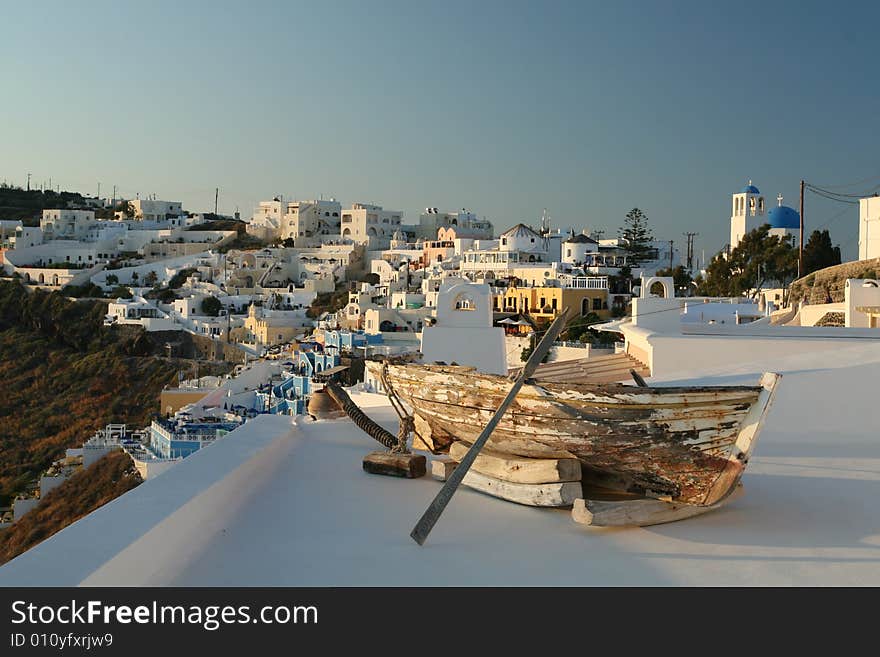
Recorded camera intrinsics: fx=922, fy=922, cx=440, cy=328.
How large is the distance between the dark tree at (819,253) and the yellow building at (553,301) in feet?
35.2

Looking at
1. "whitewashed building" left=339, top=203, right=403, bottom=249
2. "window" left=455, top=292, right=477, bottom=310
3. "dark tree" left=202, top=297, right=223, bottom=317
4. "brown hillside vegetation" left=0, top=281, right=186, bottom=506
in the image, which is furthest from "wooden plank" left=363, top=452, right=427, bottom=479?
"whitewashed building" left=339, top=203, right=403, bottom=249

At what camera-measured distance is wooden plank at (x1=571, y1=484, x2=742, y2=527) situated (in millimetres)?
3740

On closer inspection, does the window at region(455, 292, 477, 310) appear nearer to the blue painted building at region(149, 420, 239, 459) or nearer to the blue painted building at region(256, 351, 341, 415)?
the blue painted building at region(149, 420, 239, 459)

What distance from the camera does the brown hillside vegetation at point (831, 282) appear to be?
65.4 ft

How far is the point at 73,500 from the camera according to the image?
68.9ft

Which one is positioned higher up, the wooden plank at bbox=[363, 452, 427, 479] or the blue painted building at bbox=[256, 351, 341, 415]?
the wooden plank at bbox=[363, 452, 427, 479]

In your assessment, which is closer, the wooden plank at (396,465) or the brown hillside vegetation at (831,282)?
the wooden plank at (396,465)

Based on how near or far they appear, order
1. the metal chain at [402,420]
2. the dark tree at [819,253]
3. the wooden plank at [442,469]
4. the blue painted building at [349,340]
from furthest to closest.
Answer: the blue painted building at [349,340] → the dark tree at [819,253] → the metal chain at [402,420] → the wooden plank at [442,469]

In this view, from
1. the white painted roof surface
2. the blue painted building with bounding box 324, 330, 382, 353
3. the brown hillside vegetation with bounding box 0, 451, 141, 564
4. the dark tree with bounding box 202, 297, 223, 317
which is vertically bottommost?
the brown hillside vegetation with bounding box 0, 451, 141, 564

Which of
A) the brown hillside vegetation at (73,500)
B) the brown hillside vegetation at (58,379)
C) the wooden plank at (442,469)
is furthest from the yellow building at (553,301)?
the wooden plank at (442,469)

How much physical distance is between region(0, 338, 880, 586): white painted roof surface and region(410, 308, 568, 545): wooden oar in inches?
3.4

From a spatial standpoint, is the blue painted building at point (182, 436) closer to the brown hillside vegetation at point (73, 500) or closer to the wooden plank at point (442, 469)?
the brown hillside vegetation at point (73, 500)

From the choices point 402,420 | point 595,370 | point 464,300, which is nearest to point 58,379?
point 464,300
